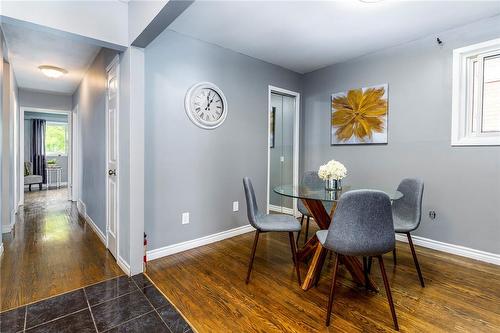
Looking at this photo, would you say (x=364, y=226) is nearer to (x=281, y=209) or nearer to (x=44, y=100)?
(x=281, y=209)

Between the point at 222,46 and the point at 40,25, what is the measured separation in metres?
1.83

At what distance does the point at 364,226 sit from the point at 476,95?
7.52 feet

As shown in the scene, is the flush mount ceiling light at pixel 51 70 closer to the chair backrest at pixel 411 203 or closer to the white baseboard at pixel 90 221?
the white baseboard at pixel 90 221

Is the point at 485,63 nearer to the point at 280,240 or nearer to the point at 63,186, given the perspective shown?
the point at 280,240

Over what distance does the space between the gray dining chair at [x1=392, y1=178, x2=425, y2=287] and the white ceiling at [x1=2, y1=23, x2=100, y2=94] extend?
3.59 metres

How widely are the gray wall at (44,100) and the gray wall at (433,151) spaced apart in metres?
5.84

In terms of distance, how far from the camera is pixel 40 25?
6.03 ft

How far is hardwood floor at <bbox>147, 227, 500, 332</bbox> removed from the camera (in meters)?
1.65

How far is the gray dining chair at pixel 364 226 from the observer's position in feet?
5.11

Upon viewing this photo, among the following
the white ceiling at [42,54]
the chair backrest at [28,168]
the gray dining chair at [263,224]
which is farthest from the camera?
the chair backrest at [28,168]

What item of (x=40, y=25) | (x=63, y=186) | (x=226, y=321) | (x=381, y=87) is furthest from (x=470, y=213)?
(x=63, y=186)

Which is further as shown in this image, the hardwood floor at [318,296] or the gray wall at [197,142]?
the gray wall at [197,142]

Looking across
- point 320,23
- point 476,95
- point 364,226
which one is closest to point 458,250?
point 476,95

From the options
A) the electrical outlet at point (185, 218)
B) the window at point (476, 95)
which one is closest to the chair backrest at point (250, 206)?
the electrical outlet at point (185, 218)
